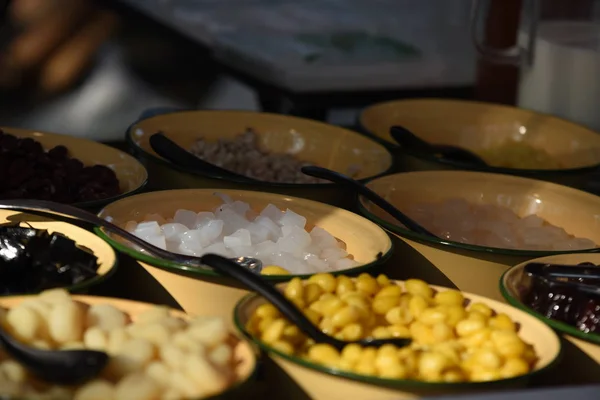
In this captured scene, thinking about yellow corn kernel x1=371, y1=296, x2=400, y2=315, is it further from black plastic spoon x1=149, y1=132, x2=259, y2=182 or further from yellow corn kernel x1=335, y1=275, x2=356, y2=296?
black plastic spoon x1=149, y1=132, x2=259, y2=182

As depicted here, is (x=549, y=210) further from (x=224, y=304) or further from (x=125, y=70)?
(x=125, y=70)

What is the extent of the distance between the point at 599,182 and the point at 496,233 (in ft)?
1.30

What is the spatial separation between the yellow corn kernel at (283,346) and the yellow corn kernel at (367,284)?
14cm

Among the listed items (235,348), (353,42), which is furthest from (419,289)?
(353,42)

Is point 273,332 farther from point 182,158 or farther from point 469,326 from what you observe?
point 182,158

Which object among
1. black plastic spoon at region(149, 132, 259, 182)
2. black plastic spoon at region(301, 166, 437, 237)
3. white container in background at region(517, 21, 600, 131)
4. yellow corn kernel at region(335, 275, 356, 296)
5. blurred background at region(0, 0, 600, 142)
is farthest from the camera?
blurred background at region(0, 0, 600, 142)

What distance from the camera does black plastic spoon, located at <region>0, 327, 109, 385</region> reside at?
0.79 meters

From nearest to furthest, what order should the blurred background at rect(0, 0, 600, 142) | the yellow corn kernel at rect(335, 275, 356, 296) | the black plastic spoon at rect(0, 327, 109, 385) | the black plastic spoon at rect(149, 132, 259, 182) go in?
the black plastic spoon at rect(0, 327, 109, 385) → the yellow corn kernel at rect(335, 275, 356, 296) → the black plastic spoon at rect(149, 132, 259, 182) → the blurred background at rect(0, 0, 600, 142)

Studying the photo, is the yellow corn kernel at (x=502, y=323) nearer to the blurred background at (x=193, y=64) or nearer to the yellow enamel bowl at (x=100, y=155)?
the yellow enamel bowl at (x=100, y=155)

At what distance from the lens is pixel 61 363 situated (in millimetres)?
800

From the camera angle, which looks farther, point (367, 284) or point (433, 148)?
point (433, 148)

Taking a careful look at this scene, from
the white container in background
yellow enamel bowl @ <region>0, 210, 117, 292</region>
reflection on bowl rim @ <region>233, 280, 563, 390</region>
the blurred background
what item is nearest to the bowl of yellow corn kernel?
reflection on bowl rim @ <region>233, 280, 563, 390</region>

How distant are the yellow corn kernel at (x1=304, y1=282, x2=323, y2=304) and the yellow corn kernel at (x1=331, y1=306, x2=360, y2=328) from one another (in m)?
0.04

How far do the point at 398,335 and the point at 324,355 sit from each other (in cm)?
11
